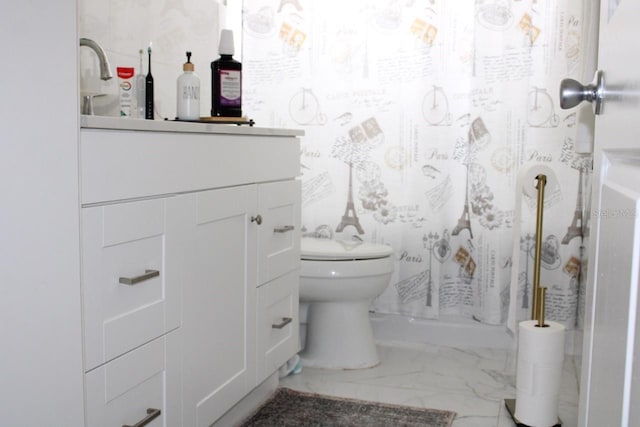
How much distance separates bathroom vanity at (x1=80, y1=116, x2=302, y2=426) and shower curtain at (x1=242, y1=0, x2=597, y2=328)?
0.63 meters

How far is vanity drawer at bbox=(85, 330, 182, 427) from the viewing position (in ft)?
4.34

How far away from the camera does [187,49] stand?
2424 mm

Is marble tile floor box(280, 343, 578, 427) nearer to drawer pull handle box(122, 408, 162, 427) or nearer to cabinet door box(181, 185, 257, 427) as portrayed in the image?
cabinet door box(181, 185, 257, 427)

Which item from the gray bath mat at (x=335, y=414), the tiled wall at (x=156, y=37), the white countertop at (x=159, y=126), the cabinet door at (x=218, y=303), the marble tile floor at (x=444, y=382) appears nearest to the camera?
A: the white countertop at (x=159, y=126)

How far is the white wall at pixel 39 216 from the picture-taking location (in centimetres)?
109

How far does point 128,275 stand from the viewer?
139 cm

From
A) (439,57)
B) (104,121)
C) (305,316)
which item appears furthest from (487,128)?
(104,121)

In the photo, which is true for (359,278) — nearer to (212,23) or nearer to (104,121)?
(212,23)

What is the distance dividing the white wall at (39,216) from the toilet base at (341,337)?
4.54 feet

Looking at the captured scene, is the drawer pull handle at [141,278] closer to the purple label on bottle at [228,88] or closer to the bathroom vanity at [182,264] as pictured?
the bathroom vanity at [182,264]

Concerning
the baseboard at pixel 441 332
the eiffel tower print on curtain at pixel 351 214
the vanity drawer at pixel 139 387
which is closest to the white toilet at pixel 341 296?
the eiffel tower print on curtain at pixel 351 214

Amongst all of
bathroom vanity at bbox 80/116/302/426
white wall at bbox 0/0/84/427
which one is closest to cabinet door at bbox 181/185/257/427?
bathroom vanity at bbox 80/116/302/426

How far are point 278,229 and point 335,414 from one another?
1.91 ft

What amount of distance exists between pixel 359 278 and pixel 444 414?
0.55 metres
